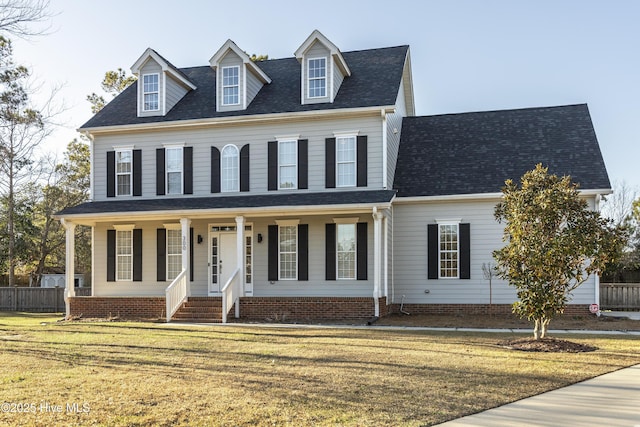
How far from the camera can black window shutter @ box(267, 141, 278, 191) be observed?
19953mm

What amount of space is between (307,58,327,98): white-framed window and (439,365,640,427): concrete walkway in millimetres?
13594

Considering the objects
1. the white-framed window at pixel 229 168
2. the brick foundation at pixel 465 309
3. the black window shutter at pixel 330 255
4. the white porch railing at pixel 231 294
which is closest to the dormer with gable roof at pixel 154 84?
the white-framed window at pixel 229 168

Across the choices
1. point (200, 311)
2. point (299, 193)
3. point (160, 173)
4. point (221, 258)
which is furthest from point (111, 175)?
point (299, 193)

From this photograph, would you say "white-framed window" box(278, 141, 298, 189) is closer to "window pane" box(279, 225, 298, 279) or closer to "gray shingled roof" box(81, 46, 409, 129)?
"gray shingled roof" box(81, 46, 409, 129)

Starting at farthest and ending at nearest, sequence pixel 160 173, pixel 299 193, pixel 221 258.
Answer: pixel 160 173
pixel 221 258
pixel 299 193

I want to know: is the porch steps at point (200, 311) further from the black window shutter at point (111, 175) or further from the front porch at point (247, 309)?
the black window shutter at point (111, 175)

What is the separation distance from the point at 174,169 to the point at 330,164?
5.37 meters

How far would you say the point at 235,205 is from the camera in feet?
61.6

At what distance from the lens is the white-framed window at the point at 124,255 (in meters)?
21.0

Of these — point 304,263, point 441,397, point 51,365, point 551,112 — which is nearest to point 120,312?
point 304,263

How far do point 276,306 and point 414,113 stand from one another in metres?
11.8

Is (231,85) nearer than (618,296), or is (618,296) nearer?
(231,85)

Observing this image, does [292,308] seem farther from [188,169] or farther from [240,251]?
[188,169]

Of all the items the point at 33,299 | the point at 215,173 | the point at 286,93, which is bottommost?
the point at 33,299
